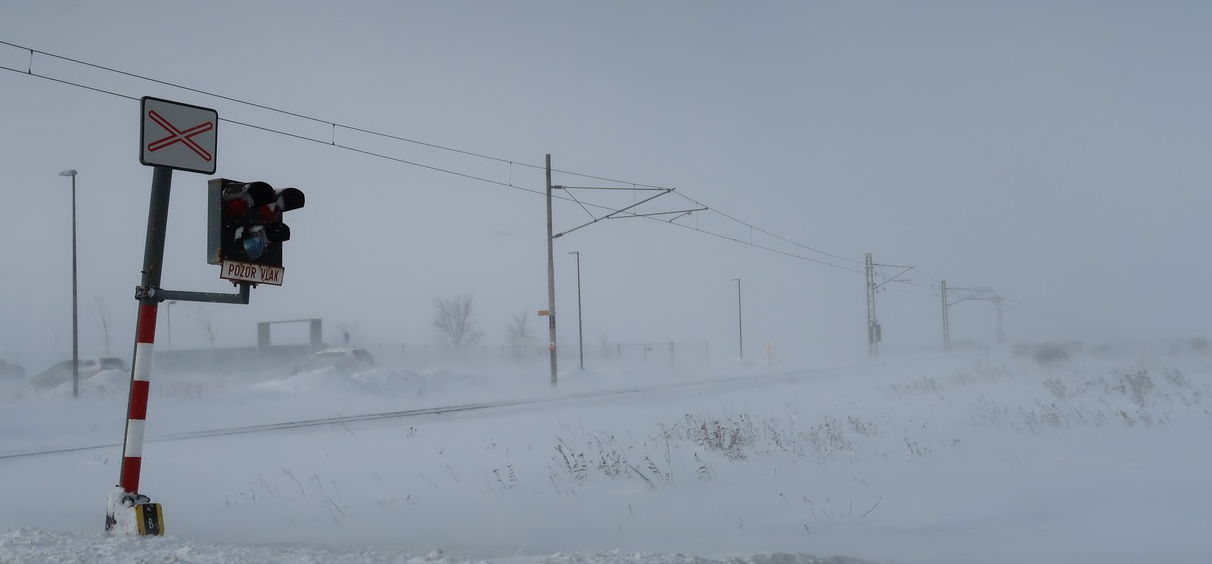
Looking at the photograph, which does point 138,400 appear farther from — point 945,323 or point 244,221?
point 945,323

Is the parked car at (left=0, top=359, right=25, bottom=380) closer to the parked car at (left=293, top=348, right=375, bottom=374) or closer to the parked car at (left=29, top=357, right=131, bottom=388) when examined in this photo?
the parked car at (left=29, top=357, right=131, bottom=388)

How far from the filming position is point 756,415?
15.2 m

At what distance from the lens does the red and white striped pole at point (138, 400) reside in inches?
227

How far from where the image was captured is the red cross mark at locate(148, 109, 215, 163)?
5930 mm

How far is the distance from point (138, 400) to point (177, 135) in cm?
195

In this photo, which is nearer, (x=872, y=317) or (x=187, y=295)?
(x=187, y=295)

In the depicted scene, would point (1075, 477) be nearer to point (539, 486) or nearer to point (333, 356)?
point (539, 486)

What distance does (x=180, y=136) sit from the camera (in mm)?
6082

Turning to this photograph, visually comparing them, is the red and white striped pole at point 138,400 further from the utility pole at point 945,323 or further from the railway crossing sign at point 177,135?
the utility pole at point 945,323

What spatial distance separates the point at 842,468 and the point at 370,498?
5180 mm

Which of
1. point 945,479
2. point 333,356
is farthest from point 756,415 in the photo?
point 333,356

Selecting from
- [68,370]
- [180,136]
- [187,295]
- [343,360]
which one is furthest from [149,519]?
[68,370]

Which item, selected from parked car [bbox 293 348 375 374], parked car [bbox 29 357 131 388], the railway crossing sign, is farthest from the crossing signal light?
parked car [bbox 29 357 131 388]

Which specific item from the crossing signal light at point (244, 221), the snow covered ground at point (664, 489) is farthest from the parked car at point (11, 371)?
the crossing signal light at point (244, 221)
